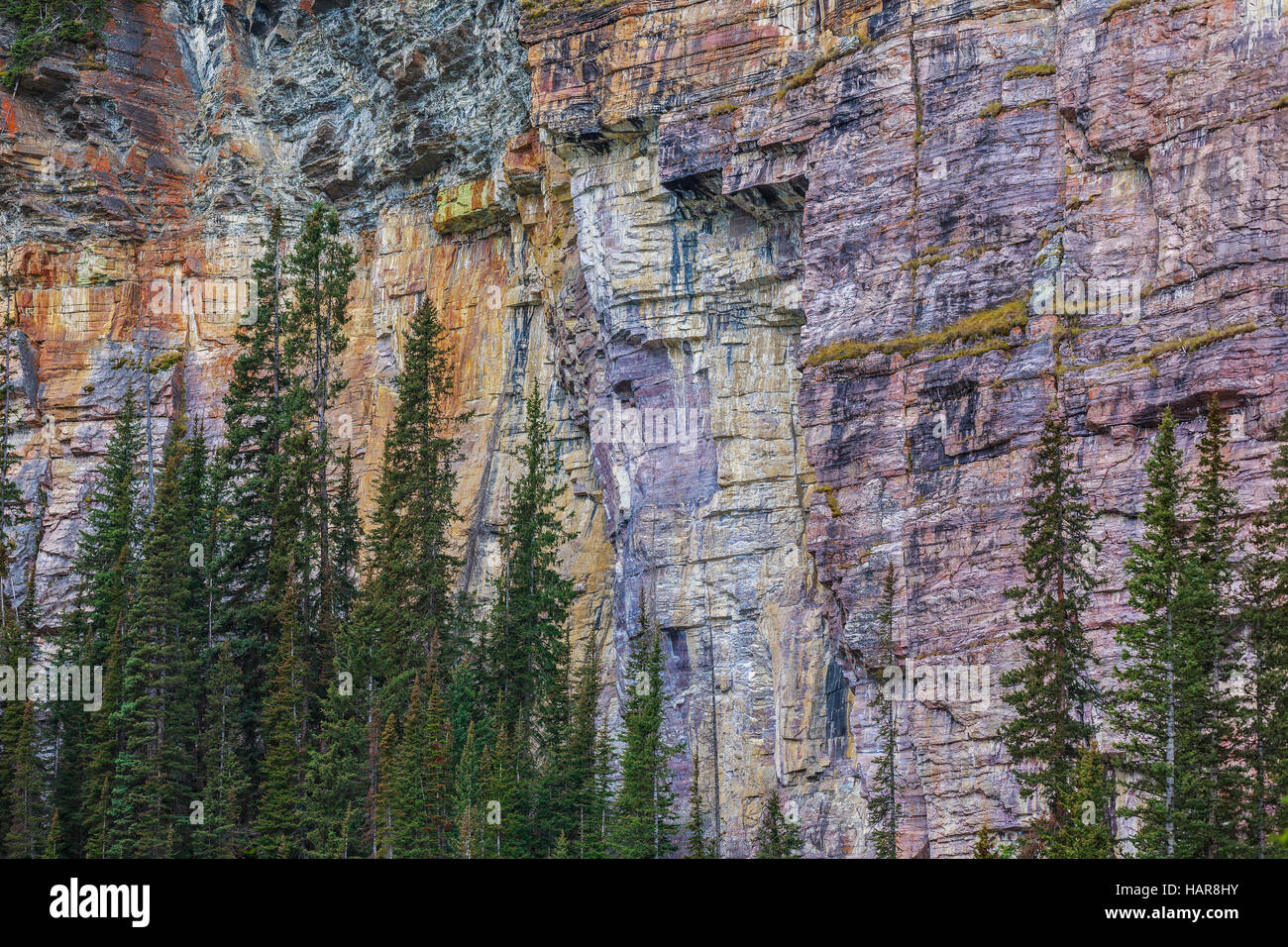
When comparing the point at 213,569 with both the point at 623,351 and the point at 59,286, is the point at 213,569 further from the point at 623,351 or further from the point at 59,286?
the point at 59,286

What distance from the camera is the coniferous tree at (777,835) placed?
143ft

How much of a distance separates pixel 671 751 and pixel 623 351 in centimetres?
1420

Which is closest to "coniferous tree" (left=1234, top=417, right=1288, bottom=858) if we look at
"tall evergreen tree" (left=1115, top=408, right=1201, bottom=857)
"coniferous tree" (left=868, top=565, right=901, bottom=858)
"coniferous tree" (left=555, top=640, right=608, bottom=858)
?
"tall evergreen tree" (left=1115, top=408, right=1201, bottom=857)

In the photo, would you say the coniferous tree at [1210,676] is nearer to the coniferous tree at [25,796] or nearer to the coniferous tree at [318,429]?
the coniferous tree at [318,429]

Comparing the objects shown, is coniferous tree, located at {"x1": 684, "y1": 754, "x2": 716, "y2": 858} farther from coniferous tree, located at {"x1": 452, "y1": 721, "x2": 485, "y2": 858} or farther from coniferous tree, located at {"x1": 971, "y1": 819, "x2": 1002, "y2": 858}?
coniferous tree, located at {"x1": 971, "y1": 819, "x2": 1002, "y2": 858}

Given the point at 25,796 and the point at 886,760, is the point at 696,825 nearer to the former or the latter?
the point at 886,760

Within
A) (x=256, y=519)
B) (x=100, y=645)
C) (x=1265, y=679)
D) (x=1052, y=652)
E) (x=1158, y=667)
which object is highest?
(x=256, y=519)

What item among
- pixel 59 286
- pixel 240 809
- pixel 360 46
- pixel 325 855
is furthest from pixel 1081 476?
pixel 59 286

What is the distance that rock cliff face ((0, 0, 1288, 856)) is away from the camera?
133 ft

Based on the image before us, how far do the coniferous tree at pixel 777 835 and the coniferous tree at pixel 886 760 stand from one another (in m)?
2.57

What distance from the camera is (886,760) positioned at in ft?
136

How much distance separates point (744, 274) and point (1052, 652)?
19468 mm

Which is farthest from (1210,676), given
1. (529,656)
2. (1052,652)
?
(529,656)
